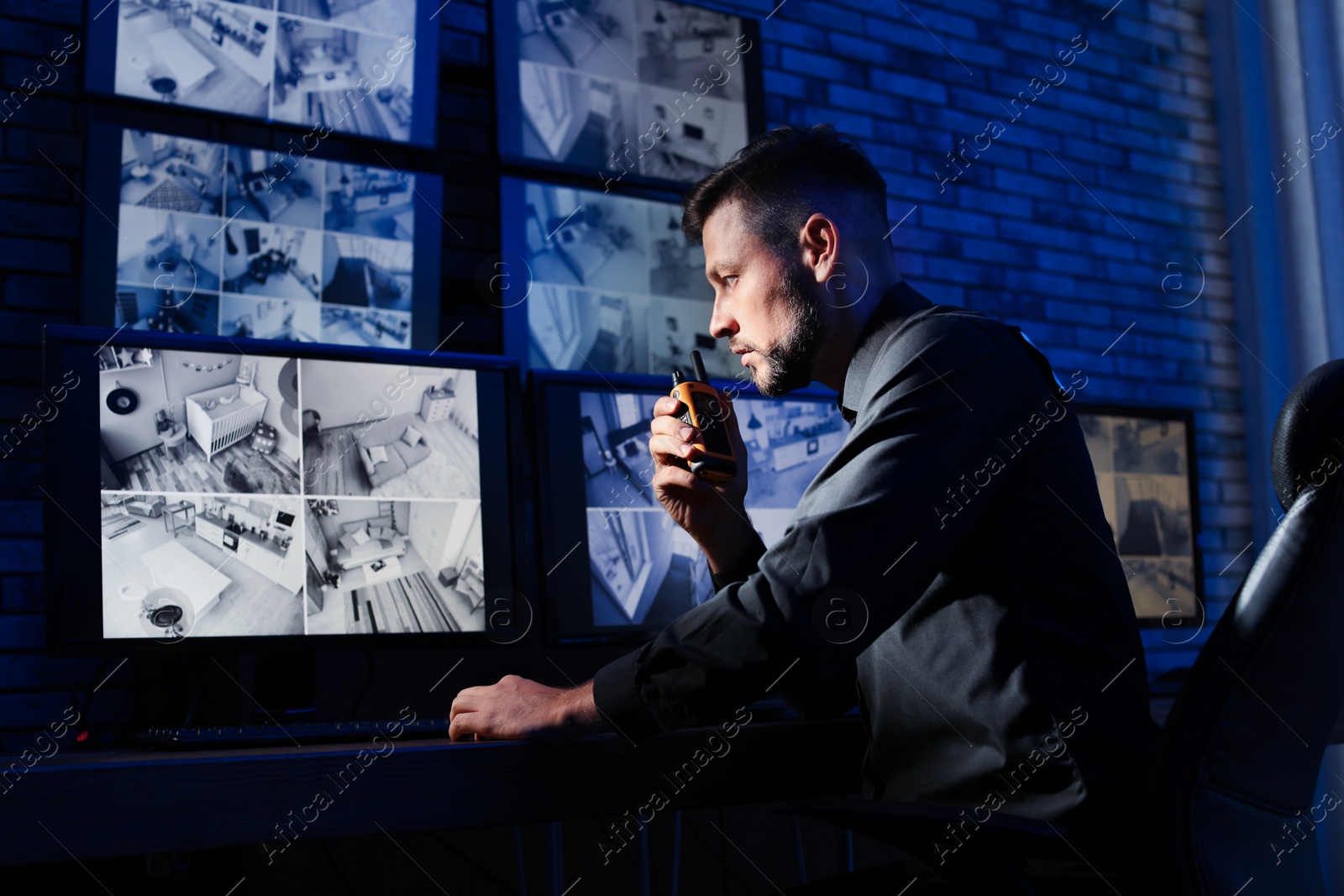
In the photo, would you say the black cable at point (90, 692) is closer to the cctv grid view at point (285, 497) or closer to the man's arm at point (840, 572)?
the cctv grid view at point (285, 497)

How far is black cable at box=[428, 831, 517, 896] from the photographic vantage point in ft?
5.92

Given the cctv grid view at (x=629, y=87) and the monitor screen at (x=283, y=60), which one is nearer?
the monitor screen at (x=283, y=60)

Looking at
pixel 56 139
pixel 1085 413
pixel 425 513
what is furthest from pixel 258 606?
pixel 1085 413

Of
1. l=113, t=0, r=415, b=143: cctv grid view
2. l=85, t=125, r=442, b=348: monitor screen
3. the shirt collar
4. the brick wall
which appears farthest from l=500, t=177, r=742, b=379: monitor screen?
the shirt collar

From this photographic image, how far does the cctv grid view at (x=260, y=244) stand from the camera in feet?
5.59

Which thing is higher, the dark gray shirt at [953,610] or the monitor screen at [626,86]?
the monitor screen at [626,86]

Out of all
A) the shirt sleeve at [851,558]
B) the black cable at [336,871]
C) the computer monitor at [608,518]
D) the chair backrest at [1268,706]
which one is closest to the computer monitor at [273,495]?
the computer monitor at [608,518]

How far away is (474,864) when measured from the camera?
5.97ft

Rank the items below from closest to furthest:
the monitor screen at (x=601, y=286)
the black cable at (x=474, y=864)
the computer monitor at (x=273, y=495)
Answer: the computer monitor at (x=273, y=495), the black cable at (x=474, y=864), the monitor screen at (x=601, y=286)

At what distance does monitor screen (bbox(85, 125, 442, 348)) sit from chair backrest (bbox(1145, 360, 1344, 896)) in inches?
55.8

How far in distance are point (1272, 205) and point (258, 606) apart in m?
2.85

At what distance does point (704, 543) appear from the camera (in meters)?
1.55

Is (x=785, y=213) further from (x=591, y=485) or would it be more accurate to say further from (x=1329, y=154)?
(x=1329, y=154)

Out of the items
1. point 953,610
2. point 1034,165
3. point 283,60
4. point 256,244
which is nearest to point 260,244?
point 256,244
